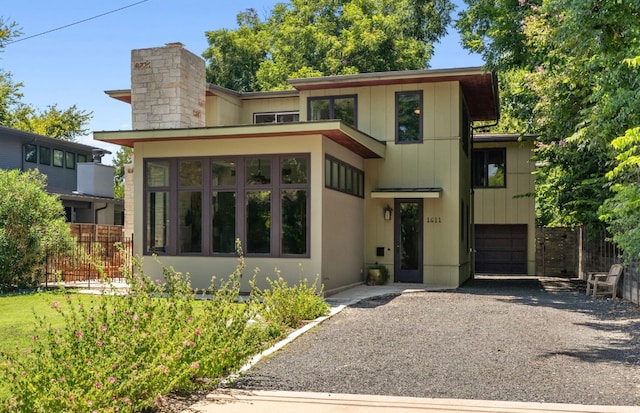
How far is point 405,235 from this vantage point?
17281 millimetres

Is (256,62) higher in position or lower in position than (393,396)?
higher

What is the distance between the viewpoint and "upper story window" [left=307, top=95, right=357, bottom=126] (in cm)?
1775

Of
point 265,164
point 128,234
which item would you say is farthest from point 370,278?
point 128,234

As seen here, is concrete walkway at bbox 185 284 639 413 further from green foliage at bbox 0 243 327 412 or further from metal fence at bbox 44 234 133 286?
metal fence at bbox 44 234 133 286

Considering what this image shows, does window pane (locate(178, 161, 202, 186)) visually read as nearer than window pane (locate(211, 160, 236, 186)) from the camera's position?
No

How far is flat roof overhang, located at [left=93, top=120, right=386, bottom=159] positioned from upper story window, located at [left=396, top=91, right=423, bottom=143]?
8.55 ft

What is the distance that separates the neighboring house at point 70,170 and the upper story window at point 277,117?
35.7 ft

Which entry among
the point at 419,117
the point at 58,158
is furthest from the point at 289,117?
the point at 58,158

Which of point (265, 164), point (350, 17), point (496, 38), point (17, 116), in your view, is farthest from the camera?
point (17, 116)

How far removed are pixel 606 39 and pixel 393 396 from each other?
242 inches

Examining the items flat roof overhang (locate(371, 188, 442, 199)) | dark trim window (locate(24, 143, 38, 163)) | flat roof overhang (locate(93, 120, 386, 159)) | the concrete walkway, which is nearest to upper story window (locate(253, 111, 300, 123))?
flat roof overhang (locate(371, 188, 442, 199))

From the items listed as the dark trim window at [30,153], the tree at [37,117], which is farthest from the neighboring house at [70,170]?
the tree at [37,117]

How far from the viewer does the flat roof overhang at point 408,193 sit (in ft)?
53.9

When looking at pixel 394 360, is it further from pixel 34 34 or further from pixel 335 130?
pixel 34 34
